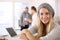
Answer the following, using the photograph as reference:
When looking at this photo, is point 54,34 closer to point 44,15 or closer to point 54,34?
point 54,34

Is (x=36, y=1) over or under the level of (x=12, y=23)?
over

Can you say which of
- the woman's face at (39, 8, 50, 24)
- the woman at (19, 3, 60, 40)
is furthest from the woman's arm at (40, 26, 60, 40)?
the woman's face at (39, 8, 50, 24)

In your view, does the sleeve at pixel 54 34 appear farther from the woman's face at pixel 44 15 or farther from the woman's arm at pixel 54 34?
the woman's face at pixel 44 15

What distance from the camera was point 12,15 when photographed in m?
6.73

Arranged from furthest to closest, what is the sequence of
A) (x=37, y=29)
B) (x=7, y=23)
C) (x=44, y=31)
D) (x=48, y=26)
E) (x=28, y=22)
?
(x=7, y=23) < (x=28, y=22) < (x=37, y=29) < (x=44, y=31) < (x=48, y=26)

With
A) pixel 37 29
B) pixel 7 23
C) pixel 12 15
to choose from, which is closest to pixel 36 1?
pixel 12 15

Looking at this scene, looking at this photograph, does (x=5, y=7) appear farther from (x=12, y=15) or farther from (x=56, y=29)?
(x=56, y=29)

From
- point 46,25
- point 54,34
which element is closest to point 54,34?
point 54,34

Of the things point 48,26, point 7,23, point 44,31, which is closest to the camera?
point 48,26

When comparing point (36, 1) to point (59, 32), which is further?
point (36, 1)

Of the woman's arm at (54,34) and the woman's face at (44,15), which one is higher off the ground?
the woman's face at (44,15)

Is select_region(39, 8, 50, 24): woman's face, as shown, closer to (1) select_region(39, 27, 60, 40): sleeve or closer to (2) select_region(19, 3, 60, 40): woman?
(2) select_region(19, 3, 60, 40): woman

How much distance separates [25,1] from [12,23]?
1.24m

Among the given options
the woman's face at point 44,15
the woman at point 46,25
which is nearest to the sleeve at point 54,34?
the woman at point 46,25
